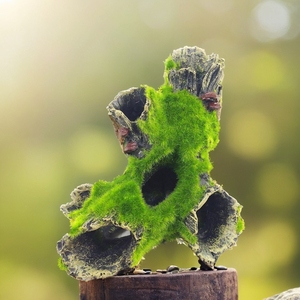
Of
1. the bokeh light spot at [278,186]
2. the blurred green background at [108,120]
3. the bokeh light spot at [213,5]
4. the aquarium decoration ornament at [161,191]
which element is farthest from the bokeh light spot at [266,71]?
the aquarium decoration ornament at [161,191]

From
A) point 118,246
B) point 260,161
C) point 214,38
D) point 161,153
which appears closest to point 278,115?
point 260,161

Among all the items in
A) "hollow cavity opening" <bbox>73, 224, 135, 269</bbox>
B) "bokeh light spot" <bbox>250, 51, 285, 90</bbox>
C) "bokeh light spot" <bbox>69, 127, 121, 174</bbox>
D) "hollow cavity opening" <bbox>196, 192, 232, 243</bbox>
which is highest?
"bokeh light spot" <bbox>250, 51, 285, 90</bbox>

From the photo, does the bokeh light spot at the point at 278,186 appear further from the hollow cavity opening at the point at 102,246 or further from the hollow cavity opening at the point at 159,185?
the hollow cavity opening at the point at 102,246

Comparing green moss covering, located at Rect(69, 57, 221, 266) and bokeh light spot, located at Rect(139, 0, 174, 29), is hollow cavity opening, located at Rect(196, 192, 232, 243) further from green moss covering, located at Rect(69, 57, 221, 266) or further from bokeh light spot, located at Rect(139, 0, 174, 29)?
bokeh light spot, located at Rect(139, 0, 174, 29)

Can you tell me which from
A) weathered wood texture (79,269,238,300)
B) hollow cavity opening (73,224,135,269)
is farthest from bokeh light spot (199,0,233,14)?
weathered wood texture (79,269,238,300)

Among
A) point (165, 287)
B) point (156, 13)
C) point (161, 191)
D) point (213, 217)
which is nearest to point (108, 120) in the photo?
point (156, 13)

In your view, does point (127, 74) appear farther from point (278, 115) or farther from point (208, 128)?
point (208, 128)

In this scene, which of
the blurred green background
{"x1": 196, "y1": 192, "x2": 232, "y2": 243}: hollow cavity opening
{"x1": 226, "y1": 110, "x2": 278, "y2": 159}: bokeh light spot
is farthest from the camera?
{"x1": 226, "y1": 110, "x2": 278, "y2": 159}: bokeh light spot
